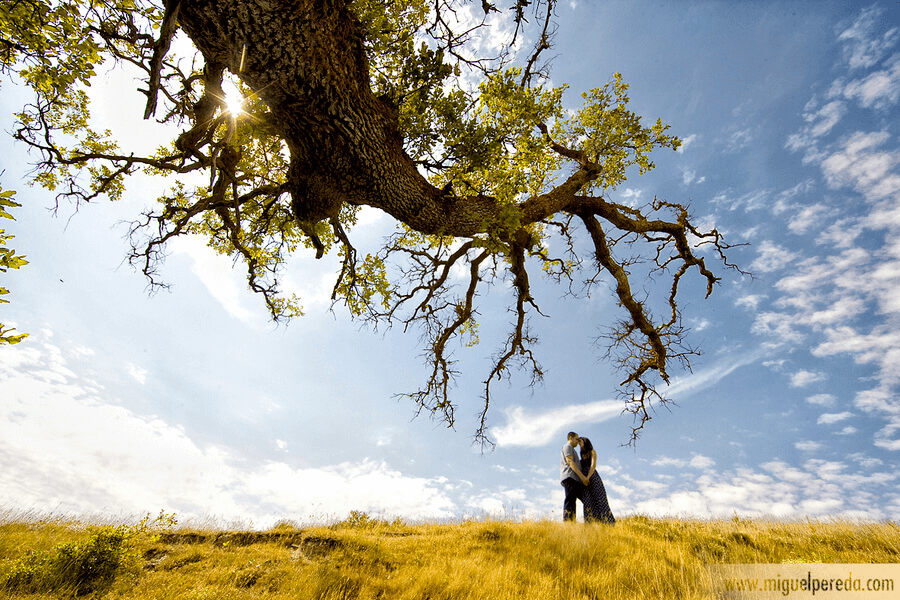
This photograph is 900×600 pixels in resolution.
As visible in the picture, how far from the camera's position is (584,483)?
7.78m

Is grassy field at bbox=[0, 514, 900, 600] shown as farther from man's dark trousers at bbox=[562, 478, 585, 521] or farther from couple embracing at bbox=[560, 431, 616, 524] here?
man's dark trousers at bbox=[562, 478, 585, 521]

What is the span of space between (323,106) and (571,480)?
8.49 meters

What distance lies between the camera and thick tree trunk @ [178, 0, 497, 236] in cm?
390

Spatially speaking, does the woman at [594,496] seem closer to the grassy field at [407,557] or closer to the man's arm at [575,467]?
the man's arm at [575,467]

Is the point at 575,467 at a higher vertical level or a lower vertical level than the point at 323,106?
lower

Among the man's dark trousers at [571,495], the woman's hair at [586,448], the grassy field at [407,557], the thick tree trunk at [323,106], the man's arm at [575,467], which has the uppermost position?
the thick tree trunk at [323,106]

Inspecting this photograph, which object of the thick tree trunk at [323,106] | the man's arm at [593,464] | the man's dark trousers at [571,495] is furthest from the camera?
the man's dark trousers at [571,495]

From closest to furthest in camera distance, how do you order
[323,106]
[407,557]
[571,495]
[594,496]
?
1. [323,106]
2. [407,557]
3. [594,496]
4. [571,495]

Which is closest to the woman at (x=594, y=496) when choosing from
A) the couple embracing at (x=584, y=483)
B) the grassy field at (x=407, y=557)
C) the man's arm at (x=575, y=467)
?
the couple embracing at (x=584, y=483)

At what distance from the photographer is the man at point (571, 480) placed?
785 cm

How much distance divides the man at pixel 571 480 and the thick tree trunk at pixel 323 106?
544cm

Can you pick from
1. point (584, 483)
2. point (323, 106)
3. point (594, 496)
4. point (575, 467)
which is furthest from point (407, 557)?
point (323, 106)

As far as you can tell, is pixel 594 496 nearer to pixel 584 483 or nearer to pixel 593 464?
pixel 584 483

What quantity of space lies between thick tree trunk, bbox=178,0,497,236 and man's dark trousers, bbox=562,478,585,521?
235 inches
